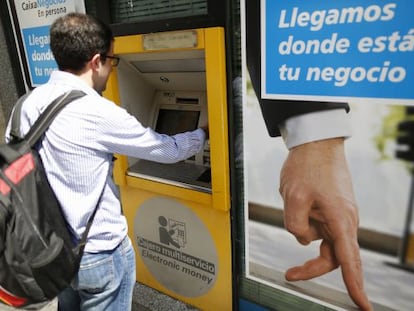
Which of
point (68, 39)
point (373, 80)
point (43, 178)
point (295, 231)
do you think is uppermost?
point (68, 39)

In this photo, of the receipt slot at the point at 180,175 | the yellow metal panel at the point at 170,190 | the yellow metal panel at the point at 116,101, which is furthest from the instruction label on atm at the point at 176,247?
the yellow metal panel at the point at 116,101

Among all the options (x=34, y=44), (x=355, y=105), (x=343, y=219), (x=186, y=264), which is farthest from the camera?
(x=34, y=44)

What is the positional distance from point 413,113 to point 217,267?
138 centimetres

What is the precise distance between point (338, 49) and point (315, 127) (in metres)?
0.34

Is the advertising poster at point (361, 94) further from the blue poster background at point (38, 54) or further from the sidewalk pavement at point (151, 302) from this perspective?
the blue poster background at point (38, 54)

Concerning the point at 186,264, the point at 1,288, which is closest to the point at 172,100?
the point at 186,264

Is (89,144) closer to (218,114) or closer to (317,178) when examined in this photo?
(218,114)

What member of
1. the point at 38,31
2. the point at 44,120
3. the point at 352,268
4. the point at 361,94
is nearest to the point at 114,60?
the point at 44,120

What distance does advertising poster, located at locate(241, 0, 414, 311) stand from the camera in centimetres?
134

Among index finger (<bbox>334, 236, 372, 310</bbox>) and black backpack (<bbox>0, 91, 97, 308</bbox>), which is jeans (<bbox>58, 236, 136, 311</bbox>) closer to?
black backpack (<bbox>0, 91, 97, 308</bbox>)

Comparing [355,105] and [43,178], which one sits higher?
[355,105]

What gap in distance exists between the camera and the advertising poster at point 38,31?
8.46 feet

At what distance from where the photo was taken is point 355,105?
1455mm

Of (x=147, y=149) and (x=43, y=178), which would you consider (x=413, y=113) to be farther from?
(x=43, y=178)
